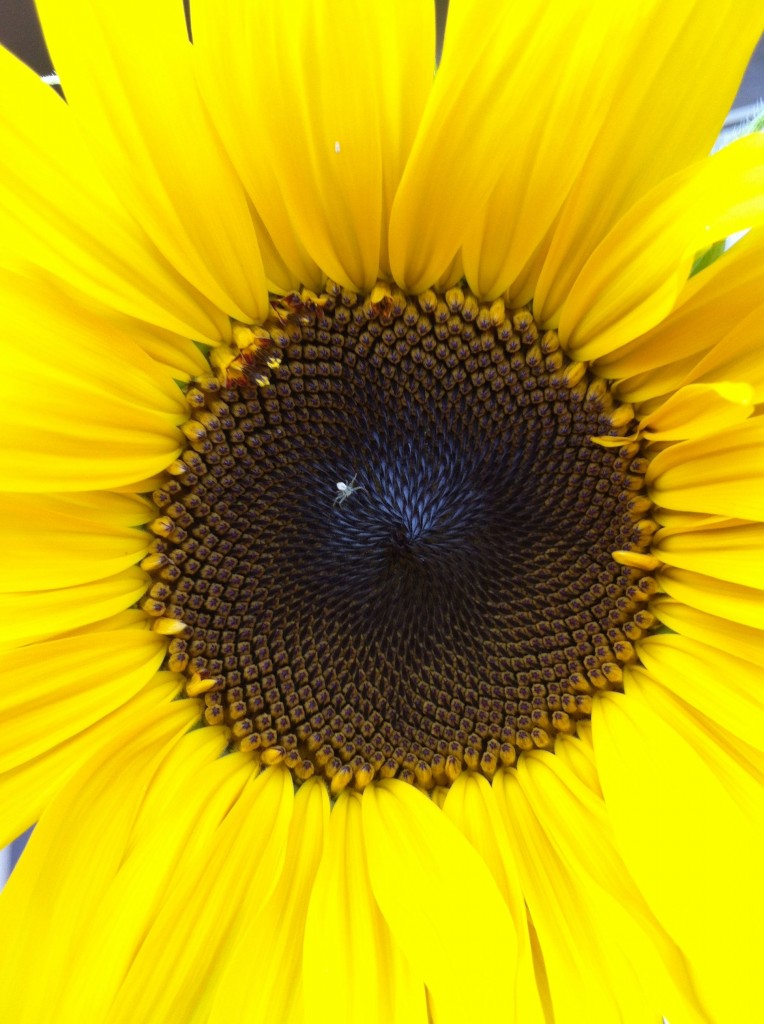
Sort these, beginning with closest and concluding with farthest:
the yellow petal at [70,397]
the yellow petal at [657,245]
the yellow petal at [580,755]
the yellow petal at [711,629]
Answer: the yellow petal at [657,245] < the yellow petal at [70,397] < the yellow petal at [711,629] < the yellow petal at [580,755]

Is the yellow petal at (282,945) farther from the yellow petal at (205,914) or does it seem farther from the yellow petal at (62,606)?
the yellow petal at (62,606)

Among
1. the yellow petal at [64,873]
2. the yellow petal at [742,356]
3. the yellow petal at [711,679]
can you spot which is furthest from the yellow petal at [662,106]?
the yellow petal at [64,873]

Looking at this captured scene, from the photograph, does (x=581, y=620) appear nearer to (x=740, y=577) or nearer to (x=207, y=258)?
(x=740, y=577)

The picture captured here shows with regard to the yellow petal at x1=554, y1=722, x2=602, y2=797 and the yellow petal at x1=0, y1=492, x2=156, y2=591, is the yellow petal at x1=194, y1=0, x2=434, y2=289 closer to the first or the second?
the yellow petal at x1=0, y1=492, x2=156, y2=591

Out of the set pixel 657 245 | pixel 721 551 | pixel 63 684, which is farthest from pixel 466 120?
pixel 63 684

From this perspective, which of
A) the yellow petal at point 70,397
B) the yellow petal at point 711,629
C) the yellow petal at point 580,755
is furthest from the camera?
the yellow petal at point 580,755
